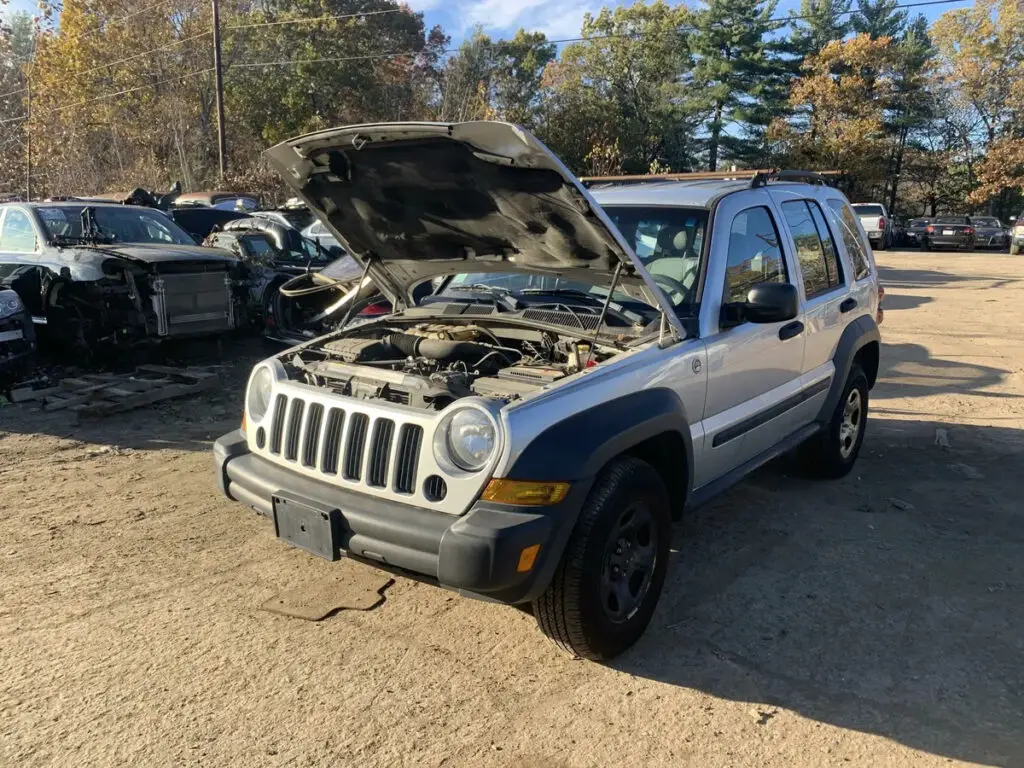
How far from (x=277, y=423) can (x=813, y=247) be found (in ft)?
11.2

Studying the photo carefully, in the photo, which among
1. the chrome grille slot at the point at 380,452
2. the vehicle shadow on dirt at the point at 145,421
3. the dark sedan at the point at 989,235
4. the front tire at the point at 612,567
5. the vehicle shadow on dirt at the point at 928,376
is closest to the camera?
the front tire at the point at 612,567

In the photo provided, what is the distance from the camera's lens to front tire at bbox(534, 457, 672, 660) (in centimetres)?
291

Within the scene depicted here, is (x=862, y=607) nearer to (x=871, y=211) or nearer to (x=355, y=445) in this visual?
(x=355, y=445)

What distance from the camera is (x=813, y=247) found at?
4.91 meters

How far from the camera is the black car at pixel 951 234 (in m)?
31.1

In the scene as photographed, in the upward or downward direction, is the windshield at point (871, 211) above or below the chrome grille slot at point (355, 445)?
above

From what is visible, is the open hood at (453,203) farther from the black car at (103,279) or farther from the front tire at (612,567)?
the black car at (103,279)

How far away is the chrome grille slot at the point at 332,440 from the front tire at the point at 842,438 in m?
3.24

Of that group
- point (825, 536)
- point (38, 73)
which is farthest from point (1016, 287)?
point (38, 73)

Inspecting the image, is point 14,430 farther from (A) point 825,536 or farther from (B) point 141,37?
(B) point 141,37

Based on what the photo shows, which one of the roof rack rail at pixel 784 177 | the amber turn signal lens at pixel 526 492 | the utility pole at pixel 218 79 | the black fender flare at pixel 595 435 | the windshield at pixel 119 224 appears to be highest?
the utility pole at pixel 218 79

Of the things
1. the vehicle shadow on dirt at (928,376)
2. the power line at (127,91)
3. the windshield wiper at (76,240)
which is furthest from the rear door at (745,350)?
the power line at (127,91)

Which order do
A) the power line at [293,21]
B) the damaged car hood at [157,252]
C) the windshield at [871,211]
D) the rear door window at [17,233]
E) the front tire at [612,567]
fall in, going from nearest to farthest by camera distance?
the front tire at [612,567] < the damaged car hood at [157,252] < the rear door window at [17,233] < the windshield at [871,211] < the power line at [293,21]

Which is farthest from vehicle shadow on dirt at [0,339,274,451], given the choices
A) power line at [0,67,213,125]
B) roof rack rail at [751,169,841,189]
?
power line at [0,67,213,125]
